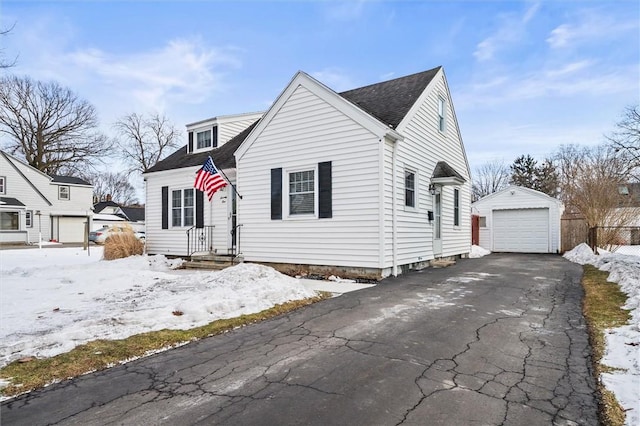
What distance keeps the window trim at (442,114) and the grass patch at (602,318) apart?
6.62 m

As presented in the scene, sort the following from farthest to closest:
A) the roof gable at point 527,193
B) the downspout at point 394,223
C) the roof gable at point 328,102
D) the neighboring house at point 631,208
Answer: the roof gable at point 527,193 → the neighboring house at point 631,208 → the downspout at point 394,223 → the roof gable at point 328,102

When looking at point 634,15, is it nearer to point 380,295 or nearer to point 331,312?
point 380,295

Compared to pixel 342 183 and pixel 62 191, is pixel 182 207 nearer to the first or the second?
pixel 342 183

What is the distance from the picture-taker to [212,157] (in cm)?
1452

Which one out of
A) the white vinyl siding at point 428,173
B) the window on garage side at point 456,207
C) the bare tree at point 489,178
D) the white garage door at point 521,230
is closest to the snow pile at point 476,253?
the white vinyl siding at point 428,173

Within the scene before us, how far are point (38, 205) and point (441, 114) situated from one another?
3415 centimetres

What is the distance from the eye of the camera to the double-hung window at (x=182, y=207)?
13872 mm

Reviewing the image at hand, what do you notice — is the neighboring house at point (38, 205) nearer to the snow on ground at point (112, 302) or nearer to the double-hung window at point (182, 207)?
the double-hung window at point (182, 207)

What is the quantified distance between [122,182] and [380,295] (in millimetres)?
63340

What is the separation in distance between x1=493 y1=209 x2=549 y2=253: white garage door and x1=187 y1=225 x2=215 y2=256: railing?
15.7m

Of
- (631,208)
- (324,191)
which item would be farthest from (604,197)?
(324,191)

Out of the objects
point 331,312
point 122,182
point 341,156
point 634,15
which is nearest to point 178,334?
point 331,312

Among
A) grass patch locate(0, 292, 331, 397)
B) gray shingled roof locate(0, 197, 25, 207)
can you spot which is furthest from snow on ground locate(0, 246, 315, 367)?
gray shingled roof locate(0, 197, 25, 207)

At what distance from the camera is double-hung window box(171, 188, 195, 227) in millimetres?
13872
